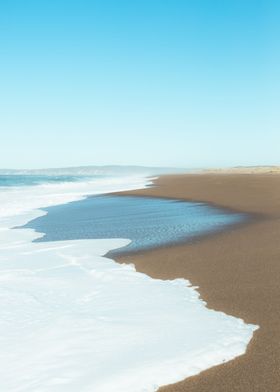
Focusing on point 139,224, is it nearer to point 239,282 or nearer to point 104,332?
point 239,282

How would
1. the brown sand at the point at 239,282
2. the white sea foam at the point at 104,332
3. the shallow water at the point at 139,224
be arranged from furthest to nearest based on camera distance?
1. the shallow water at the point at 139,224
2. the white sea foam at the point at 104,332
3. the brown sand at the point at 239,282

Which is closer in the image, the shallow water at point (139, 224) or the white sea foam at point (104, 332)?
the white sea foam at point (104, 332)

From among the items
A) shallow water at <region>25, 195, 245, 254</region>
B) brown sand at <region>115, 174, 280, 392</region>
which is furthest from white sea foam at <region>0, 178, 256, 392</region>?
shallow water at <region>25, 195, 245, 254</region>

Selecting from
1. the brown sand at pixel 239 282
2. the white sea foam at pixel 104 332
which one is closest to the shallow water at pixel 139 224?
the brown sand at pixel 239 282

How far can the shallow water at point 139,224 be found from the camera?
45.8 feet

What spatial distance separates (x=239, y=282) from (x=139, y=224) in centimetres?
910

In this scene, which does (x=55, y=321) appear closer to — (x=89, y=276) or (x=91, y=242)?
(x=89, y=276)

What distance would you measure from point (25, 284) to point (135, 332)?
3508 mm

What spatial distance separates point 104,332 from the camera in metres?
6.11

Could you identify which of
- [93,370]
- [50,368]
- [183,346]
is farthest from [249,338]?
[50,368]

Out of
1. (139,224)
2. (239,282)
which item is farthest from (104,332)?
(139,224)

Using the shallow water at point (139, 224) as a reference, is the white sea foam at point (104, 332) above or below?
below

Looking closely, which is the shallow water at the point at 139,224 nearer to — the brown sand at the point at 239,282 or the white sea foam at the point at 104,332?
the brown sand at the point at 239,282

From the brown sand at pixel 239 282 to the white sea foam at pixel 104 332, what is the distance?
0.72 feet
